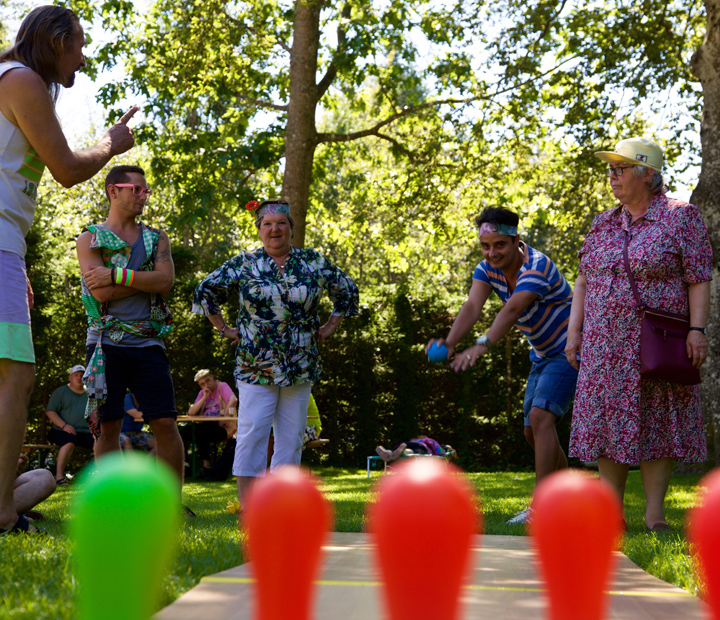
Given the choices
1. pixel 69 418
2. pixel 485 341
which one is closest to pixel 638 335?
pixel 485 341

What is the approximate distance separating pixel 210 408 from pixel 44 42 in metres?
9.38

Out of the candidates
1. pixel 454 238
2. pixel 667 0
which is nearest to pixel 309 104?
pixel 454 238

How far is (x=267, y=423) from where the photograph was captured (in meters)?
5.27

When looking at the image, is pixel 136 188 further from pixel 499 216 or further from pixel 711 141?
pixel 711 141

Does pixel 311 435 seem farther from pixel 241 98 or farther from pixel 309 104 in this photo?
pixel 241 98

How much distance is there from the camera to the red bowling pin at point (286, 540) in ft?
4.33

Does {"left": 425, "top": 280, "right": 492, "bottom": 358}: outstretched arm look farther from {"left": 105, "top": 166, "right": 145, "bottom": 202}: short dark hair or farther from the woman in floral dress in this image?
{"left": 105, "top": 166, "right": 145, "bottom": 202}: short dark hair

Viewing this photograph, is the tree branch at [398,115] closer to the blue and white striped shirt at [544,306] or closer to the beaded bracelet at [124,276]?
the blue and white striped shirt at [544,306]

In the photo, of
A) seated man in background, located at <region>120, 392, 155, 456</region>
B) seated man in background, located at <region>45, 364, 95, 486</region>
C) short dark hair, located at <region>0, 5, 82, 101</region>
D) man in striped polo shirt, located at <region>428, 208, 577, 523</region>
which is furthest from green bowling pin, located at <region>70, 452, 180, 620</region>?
seated man in background, located at <region>45, 364, 95, 486</region>

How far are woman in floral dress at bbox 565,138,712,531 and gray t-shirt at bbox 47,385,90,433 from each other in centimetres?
888

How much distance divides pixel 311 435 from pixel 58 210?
79.6ft

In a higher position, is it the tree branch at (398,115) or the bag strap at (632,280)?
the tree branch at (398,115)

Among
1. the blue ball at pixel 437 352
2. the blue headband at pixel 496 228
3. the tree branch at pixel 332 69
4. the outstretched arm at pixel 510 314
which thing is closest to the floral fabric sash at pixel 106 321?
the blue ball at pixel 437 352

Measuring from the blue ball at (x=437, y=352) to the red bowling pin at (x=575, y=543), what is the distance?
2.92 m
